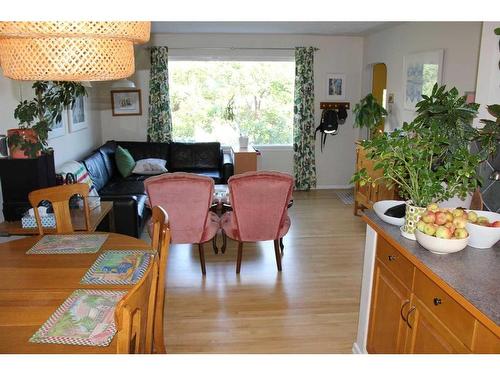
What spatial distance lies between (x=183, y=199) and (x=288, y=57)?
4003 mm

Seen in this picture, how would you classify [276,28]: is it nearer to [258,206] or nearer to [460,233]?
[258,206]

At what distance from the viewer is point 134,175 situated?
6016mm

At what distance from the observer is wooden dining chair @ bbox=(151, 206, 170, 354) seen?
1.87 meters

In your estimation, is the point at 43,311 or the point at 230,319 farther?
the point at 230,319

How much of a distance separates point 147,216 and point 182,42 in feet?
10.1

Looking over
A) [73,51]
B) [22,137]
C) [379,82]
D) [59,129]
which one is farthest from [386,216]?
[379,82]

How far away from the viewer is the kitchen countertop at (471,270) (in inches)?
56.9

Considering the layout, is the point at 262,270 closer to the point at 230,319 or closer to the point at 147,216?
the point at 230,319

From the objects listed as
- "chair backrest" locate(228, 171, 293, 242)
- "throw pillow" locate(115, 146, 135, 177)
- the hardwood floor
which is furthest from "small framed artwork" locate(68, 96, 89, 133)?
"chair backrest" locate(228, 171, 293, 242)

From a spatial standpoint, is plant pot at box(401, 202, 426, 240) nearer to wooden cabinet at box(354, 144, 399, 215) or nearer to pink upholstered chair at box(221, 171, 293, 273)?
pink upholstered chair at box(221, 171, 293, 273)

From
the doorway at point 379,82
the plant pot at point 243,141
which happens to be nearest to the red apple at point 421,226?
the plant pot at point 243,141

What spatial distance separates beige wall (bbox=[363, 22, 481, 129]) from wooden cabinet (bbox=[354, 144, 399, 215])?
2.42ft

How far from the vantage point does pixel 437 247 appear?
1810mm
